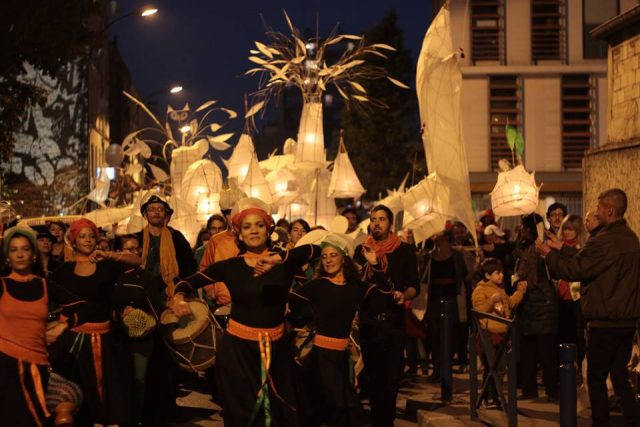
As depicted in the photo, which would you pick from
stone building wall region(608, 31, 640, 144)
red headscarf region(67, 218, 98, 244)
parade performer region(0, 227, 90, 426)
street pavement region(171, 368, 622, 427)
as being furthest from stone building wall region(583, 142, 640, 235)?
parade performer region(0, 227, 90, 426)

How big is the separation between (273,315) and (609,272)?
2.59 meters

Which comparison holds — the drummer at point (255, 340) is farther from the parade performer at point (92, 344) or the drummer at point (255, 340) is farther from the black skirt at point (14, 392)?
the parade performer at point (92, 344)

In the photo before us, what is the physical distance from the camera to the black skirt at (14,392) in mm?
8383

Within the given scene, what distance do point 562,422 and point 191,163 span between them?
13458 millimetres

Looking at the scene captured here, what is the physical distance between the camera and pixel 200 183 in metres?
19.1

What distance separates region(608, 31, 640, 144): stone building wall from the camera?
12641 mm

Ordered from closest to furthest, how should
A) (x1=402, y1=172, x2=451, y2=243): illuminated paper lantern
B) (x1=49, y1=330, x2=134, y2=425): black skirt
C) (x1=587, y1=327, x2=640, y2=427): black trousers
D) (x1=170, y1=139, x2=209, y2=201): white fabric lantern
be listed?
(x1=587, y1=327, x2=640, y2=427): black trousers, (x1=49, y1=330, x2=134, y2=425): black skirt, (x1=402, y1=172, x2=451, y2=243): illuminated paper lantern, (x1=170, y1=139, x2=209, y2=201): white fabric lantern

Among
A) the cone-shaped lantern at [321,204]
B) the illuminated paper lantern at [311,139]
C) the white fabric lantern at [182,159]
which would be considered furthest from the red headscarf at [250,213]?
the white fabric lantern at [182,159]

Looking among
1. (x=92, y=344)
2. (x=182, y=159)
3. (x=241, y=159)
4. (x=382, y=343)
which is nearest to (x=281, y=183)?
(x=241, y=159)

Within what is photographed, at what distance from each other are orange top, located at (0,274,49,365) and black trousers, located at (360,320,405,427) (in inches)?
125

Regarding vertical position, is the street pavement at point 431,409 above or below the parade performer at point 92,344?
below

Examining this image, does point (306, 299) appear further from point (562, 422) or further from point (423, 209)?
point (423, 209)

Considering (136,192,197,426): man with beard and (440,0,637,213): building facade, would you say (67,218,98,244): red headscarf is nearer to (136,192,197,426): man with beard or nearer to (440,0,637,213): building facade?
(136,192,197,426): man with beard

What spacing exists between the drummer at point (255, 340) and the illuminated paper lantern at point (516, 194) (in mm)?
5211
